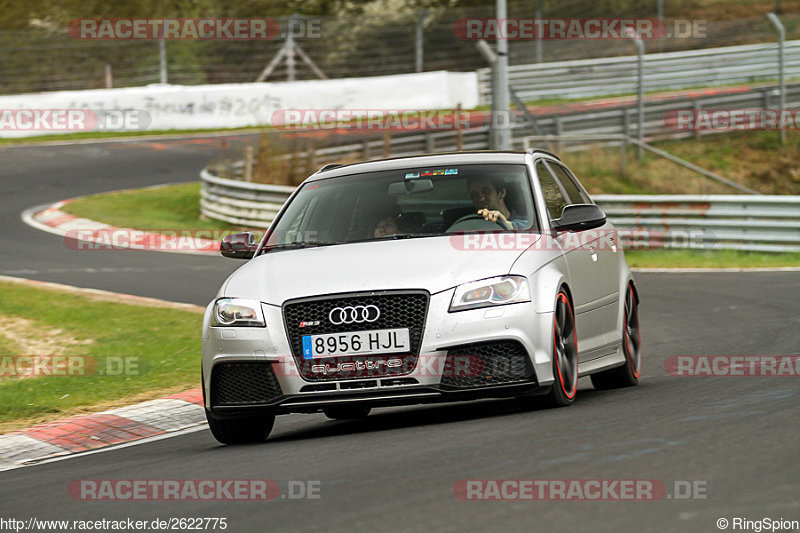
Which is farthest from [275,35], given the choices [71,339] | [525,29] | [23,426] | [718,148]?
[23,426]

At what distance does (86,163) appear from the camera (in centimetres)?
3234

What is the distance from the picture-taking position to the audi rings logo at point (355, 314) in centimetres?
767

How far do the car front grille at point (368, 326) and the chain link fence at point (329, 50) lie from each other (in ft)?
103

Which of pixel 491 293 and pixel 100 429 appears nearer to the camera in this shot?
pixel 491 293

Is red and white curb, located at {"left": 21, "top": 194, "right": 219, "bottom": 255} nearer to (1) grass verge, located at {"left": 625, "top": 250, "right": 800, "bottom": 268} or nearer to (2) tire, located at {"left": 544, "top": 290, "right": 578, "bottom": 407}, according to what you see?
(1) grass verge, located at {"left": 625, "top": 250, "right": 800, "bottom": 268}

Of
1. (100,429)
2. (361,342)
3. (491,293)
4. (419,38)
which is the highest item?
(419,38)

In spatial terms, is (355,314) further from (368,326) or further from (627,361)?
(627,361)

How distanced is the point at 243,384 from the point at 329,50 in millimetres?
32611

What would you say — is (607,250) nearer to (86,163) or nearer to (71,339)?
(71,339)

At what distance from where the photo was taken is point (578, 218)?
8.67 metres

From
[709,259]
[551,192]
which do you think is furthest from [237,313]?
[709,259]

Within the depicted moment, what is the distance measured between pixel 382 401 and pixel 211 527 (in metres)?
2.37

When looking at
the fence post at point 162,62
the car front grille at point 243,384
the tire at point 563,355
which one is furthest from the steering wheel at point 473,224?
the fence post at point 162,62

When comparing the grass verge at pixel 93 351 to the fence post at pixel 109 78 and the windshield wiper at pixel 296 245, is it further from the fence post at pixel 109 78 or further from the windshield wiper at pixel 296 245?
the fence post at pixel 109 78
